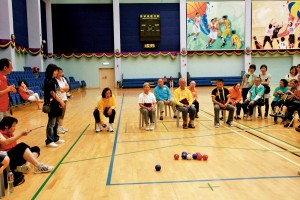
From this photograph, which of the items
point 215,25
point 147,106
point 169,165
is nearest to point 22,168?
point 169,165

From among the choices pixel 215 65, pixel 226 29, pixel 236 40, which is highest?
pixel 226 29

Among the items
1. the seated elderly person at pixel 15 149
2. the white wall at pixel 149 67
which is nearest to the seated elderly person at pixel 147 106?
the seated elderly person at pixel 15 149

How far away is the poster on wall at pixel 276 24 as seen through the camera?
26062 millimetres

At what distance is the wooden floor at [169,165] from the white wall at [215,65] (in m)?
19.5

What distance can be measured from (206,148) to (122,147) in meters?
1.68

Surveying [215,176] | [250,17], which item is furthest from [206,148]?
[250,17]

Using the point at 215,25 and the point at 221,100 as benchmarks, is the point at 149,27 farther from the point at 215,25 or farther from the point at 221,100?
the point at 221,100

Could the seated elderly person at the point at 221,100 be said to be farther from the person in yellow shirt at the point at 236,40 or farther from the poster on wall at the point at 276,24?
the poster on wall at the point at 276,24

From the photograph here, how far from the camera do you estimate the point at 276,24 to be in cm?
2606

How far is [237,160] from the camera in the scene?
207 inches

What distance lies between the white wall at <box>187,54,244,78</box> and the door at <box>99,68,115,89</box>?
675 cm

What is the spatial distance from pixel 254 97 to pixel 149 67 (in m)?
18.8

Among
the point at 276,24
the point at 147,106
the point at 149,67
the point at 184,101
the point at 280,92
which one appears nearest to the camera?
the point at 147,106

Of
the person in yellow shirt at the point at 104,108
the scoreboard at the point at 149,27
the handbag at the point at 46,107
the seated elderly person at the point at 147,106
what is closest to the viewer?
the handbag at the point at 46,107
